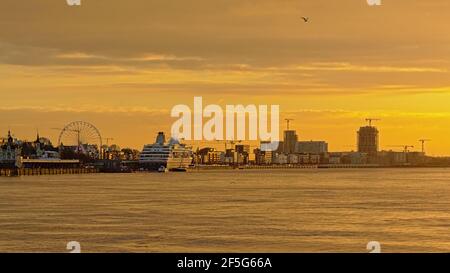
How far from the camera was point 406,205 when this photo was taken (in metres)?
62.4

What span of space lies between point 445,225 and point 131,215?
18.8 m

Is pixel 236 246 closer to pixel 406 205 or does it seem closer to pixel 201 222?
pixel 201 222
